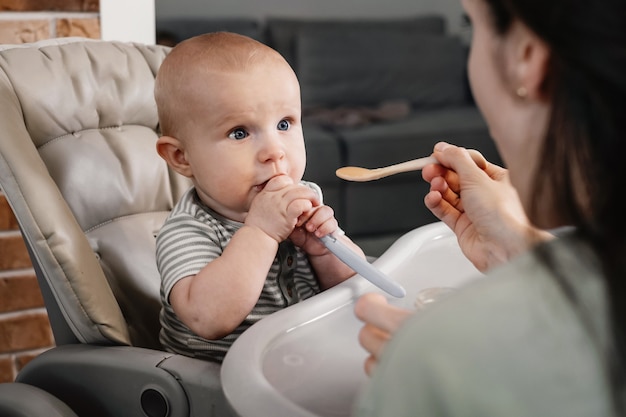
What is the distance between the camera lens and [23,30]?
173 centimetres

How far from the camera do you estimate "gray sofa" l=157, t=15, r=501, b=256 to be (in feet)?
9.40

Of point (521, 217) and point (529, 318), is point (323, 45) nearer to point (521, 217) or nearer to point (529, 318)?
point (521, 217)

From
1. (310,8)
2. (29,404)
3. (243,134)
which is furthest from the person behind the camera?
(310,8)

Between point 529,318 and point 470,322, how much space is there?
1.3 inches

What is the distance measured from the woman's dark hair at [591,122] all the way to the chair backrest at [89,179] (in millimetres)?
750

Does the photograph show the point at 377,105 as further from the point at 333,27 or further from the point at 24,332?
the point at 24,332

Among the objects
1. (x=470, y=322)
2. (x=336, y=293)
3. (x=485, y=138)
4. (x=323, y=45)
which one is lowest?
(x=485, y=138)

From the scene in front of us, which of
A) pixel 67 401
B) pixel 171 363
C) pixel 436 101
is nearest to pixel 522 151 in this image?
pixel 171 363

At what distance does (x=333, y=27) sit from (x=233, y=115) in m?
1.90

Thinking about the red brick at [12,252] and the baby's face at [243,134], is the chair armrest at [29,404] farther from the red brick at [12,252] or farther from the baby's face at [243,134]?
the red brick at [12,252]

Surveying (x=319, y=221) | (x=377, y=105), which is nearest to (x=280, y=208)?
(x=319, y=221)

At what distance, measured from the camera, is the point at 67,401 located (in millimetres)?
1086

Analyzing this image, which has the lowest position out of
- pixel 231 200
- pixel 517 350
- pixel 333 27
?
pixel 333 27

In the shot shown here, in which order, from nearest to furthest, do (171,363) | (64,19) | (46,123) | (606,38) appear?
(606,38)
(171,363)
(46,123)
(64,19)
